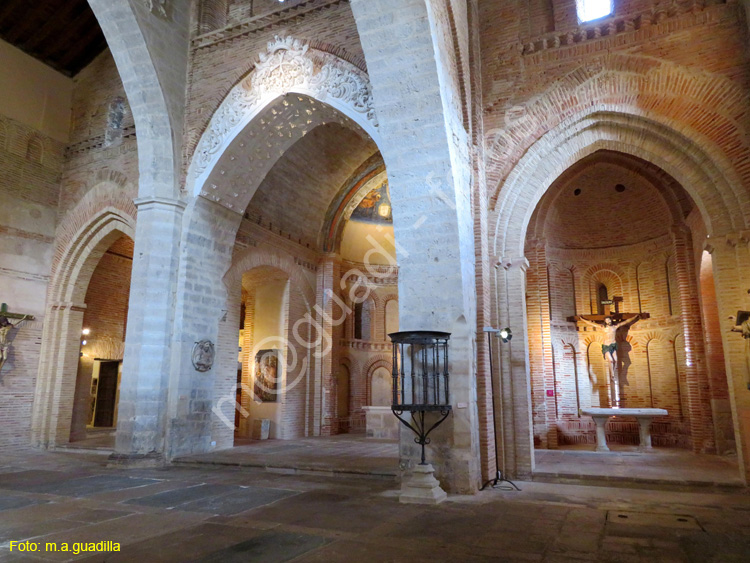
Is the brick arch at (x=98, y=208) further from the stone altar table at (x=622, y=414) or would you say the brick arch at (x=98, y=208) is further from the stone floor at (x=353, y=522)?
the stone altar table at (x=622, y=414)

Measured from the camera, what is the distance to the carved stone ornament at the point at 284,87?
8984 mm

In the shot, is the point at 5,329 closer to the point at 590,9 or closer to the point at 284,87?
the point at 284,87

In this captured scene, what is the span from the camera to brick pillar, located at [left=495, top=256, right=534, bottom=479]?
770 centimetres

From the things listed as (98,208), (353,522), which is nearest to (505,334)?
(353,522)

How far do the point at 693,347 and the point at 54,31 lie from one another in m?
15.3

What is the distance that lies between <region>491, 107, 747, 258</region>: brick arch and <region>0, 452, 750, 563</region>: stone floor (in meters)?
3.87

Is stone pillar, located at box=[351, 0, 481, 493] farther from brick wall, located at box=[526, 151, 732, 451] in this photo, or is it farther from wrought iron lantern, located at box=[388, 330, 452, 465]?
brick wall, located at box=[526, 151, 732, 451]

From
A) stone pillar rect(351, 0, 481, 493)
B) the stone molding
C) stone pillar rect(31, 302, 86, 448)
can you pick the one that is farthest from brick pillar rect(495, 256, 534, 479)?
stone pillar rect(31, 302, 86, 448)

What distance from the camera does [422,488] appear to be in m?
6.14

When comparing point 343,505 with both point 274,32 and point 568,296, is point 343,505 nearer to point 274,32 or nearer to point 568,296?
point 274,32

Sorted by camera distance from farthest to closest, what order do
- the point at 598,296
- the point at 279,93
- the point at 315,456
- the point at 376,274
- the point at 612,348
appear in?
the point at 376,274, the point at 598,296, the point at 612,348, the point at 279,93, the point at 315,456

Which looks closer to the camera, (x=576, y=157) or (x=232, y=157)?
(x=576, y=157)

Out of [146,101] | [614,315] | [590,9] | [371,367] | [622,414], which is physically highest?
[590,9]

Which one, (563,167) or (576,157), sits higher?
(576,157)
